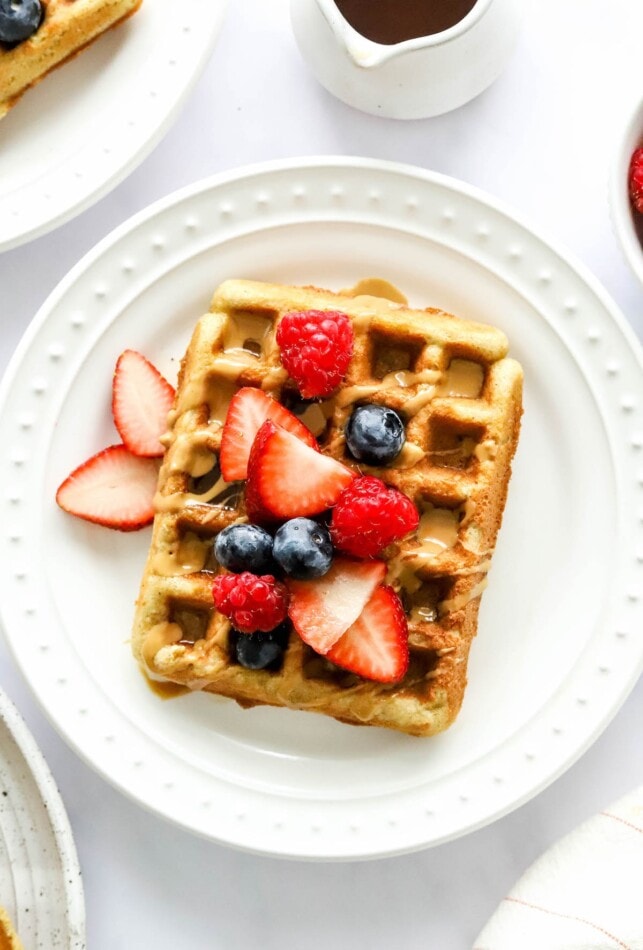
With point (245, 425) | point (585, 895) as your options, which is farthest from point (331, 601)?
point (585, 895)

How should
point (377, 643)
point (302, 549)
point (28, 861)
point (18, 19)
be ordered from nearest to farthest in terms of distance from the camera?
point (302, 549) < point (377, 643) < point (18, 19) < point (28, 861)

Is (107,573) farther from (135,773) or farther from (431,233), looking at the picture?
(431,233)

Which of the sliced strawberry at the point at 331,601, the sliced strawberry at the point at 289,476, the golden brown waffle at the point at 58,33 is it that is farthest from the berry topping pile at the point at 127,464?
the golden brown waffle at the point at 58,33

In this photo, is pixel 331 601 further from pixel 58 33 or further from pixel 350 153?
pixel 58 33

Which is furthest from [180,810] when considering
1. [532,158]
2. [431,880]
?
[532,158]

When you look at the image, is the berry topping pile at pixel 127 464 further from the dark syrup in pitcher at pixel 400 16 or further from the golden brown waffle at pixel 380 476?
the dark syrup in pitcher at pixel 400 16

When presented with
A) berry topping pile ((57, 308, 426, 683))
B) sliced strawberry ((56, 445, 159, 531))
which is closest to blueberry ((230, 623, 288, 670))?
berry topping pile ((57, 308, 426, 683))

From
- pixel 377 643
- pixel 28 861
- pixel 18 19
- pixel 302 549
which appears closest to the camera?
pixel 302 549
